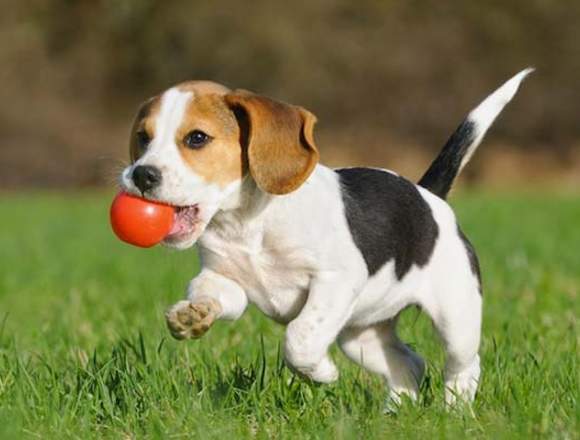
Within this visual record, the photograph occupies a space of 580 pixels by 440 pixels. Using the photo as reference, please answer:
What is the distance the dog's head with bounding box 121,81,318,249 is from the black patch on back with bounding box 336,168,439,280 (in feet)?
1.57

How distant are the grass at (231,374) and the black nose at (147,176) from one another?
767mm

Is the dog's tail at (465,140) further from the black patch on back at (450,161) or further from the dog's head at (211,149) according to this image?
the dog's head at (211,149)

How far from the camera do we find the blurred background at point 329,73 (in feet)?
108

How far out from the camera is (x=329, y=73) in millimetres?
34000

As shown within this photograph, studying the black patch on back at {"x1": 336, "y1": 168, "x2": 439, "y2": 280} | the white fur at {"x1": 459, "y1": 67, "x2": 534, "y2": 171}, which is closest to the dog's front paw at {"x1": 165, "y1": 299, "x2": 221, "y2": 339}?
the black patch on back at {"x1": 336, "y1": 168, "x2": 439, "y2": 280}

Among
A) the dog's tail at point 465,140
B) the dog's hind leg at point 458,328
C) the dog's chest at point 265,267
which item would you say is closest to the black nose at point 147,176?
the dog's chest at point 265,267

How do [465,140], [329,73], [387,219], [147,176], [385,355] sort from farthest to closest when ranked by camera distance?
[329,73] → [465,140] → [385,355] → [387,219] → [147,176]

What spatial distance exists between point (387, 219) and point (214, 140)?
868 mm

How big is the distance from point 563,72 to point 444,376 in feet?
96.9

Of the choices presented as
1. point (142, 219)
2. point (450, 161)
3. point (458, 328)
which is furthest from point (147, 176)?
point (450, 161)

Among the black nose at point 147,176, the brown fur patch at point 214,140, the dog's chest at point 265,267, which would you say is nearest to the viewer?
the black nose at point 147,176

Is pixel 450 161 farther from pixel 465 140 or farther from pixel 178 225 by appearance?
pixel 178 225

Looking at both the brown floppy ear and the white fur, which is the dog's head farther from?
the white fur

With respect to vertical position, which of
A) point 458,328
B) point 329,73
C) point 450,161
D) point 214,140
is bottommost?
point 329,73
